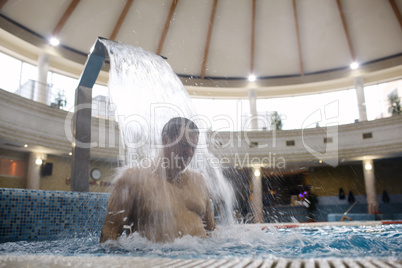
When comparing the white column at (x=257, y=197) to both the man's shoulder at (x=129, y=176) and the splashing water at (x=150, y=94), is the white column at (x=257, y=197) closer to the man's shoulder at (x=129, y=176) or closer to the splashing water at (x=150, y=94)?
the splashing water at (x=150, y=94)

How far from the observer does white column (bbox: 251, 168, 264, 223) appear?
15186 mm

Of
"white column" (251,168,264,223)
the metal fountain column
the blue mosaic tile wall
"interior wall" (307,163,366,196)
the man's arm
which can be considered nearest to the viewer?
the man's arm

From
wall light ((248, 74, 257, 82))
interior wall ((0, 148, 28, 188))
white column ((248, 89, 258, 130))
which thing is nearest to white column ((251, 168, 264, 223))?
white column ((248, 89, 258, 130))

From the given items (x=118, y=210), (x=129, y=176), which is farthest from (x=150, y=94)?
(x=118, y=210)

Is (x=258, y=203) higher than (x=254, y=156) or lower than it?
lower

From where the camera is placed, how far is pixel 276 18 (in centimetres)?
1218

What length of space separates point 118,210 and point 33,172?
402 inches

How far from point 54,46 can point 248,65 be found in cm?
780

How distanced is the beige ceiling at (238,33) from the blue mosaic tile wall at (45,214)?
973cm

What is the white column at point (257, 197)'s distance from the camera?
15186 mm

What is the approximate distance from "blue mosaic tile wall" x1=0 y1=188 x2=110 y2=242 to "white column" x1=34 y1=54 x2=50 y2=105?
9.03 m

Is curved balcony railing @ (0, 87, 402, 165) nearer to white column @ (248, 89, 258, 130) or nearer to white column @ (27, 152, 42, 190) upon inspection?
white column @ (248, 89, 258, 130)

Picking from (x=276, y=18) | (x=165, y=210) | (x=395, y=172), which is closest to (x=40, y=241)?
(x=165, y=210)

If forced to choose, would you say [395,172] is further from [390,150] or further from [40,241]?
[40,241]
